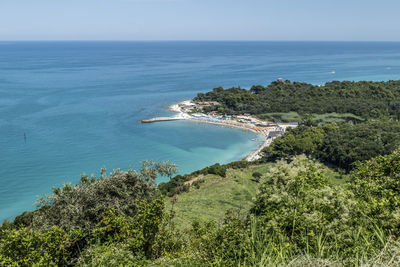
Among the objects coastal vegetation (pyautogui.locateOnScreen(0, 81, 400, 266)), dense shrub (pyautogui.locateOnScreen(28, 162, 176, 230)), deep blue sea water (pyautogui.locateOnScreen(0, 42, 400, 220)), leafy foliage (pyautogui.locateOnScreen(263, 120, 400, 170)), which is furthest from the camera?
deep blue sea water (pyautogui.locateOnScreen(0, 42, 400, 220))

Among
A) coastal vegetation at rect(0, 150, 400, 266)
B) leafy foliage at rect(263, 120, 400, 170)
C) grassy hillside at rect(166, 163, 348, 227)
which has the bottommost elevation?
grassy hillside at rect(166, 163, 348, 227)

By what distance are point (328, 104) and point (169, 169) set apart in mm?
51574

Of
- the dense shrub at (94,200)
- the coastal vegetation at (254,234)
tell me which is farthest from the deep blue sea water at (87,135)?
the coastal vegetation at (254,234)

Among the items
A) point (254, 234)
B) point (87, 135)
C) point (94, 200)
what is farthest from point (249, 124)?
point (254, 234)

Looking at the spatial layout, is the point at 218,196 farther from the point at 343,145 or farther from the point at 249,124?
the point at 249,124

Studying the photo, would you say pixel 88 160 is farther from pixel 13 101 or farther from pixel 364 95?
pixel 364 95

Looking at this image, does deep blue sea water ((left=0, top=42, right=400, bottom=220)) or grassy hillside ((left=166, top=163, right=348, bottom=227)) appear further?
deep blue sea water ((left=0, top=42, right=400, bottom=220))

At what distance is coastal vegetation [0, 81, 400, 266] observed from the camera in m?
6.86

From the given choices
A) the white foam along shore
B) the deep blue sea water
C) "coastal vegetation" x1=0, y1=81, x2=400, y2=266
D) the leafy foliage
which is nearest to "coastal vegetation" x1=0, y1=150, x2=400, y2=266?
"coastal vegetation" x1=0, y1=81, x2=400, y2=266

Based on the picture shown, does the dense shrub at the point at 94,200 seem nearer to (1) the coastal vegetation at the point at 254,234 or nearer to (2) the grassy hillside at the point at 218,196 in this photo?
(1) the coastal vegetation at the point at 254,234

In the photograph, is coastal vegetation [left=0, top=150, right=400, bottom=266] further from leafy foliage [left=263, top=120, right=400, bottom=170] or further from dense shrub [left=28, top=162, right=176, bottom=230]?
leafy foliage [left=263, top=120, right=400, bottom=170]

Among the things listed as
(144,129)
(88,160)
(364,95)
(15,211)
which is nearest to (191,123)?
(144,129)

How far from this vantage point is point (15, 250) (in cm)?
845

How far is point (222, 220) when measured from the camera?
12758 millimetres
